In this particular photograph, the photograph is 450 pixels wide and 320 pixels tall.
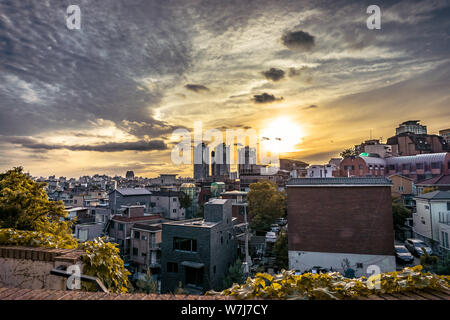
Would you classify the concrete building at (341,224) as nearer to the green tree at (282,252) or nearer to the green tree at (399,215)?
the green tree at (282,252)

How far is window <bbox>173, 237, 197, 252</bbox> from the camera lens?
862 inches

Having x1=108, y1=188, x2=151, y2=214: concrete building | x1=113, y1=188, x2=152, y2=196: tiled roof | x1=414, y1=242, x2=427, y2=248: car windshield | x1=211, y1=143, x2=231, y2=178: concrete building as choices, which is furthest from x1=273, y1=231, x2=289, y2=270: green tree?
x1=211, y1=143, x2=231, y2=178: concrete building

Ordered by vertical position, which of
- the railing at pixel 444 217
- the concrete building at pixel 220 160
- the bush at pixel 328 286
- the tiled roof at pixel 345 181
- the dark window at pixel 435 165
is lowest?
the railing at pixel 444 217

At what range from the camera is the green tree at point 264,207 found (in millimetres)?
37156

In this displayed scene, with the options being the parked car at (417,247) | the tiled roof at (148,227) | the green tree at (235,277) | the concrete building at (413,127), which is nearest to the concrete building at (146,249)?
the tiled roof at (148,227)

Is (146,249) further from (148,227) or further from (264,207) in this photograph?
(264,207)

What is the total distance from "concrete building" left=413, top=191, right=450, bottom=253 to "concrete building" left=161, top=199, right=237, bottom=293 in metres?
22.1

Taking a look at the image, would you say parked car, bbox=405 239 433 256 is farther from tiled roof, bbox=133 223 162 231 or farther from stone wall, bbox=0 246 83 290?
stone wall, bbox=0 246 83 290

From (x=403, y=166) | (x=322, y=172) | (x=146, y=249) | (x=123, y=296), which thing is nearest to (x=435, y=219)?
(x=322, y=172)

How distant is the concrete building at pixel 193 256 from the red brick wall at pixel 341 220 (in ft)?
23.0
